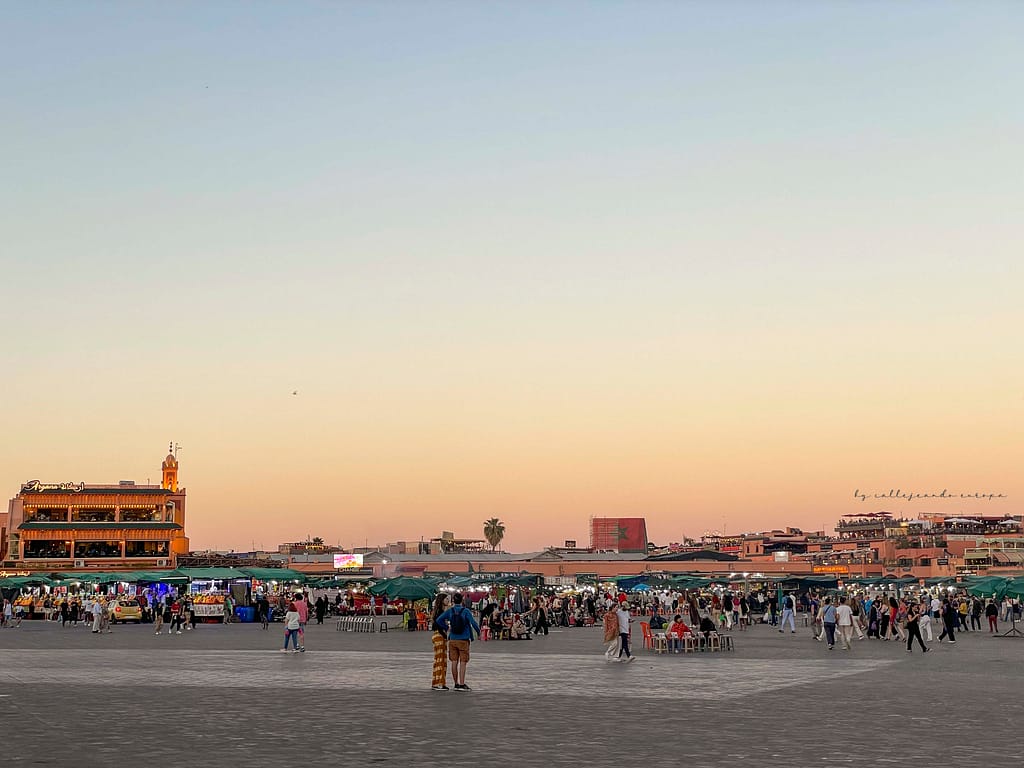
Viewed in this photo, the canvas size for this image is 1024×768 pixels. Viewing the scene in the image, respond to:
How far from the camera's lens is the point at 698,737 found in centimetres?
1430

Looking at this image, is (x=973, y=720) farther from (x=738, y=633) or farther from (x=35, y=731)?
(x=738, y=633)

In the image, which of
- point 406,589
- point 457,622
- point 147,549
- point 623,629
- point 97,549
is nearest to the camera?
point 457,622

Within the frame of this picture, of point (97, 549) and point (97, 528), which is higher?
point (97, 528)

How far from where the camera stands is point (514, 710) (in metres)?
17.3

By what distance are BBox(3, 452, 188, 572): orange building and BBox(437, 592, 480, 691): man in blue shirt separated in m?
96.4

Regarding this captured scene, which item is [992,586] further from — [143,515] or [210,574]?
[143,515]

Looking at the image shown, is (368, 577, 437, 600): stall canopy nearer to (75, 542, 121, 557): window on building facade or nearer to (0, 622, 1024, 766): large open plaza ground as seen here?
(0, 622, 1024, 766): large open plaza ground

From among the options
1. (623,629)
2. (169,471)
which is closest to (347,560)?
(169,471)

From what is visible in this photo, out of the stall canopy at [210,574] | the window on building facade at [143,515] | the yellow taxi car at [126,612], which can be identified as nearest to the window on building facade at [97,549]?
the window on building facade at [143,515]

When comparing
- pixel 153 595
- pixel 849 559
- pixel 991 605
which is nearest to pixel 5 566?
pixel 153 595

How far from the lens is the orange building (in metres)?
110

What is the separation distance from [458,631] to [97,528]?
100 metres

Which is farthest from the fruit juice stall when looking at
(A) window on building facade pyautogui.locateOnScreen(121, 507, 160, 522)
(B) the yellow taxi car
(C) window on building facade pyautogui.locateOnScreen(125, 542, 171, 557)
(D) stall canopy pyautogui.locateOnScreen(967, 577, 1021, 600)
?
(A) window on building facade pyautogui.locateOnScreen(121, 507, 160, 522)

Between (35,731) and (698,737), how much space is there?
8.33 metres
